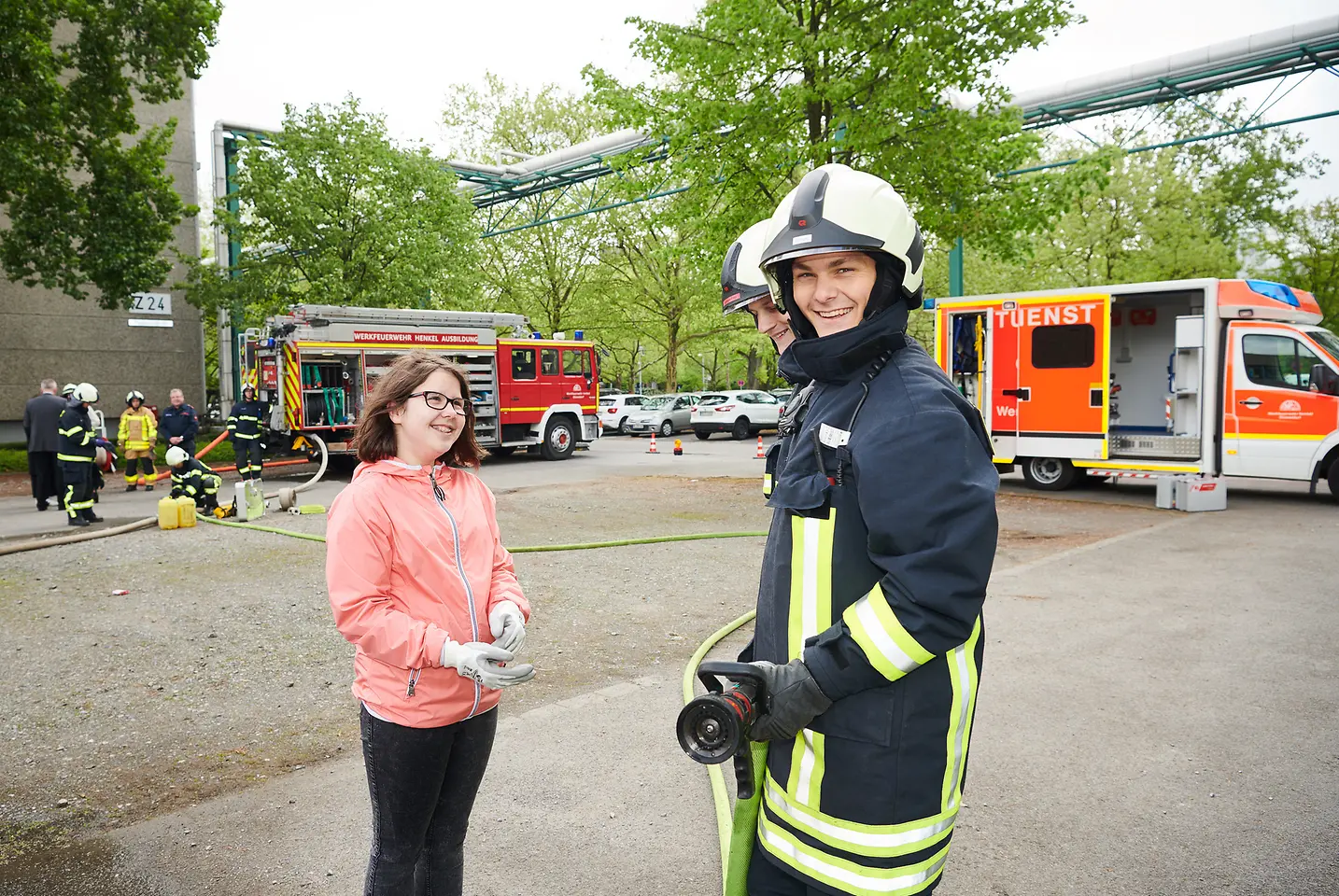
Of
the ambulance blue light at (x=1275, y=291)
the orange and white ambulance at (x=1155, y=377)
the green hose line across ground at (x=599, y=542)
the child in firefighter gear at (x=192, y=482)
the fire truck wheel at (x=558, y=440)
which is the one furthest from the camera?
the fire truck wheel at (x=558, y=440)

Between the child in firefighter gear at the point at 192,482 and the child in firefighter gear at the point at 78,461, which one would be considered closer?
the child in firefighter gear at the point at 78,461

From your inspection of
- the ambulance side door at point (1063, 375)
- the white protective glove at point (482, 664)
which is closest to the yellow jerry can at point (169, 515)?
the white protective glove at point (482, 664)

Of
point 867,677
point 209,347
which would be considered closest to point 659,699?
point 867,677

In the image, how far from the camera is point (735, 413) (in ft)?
92.1

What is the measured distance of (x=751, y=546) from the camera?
9.24 m

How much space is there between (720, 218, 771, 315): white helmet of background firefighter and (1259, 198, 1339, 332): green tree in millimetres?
31253

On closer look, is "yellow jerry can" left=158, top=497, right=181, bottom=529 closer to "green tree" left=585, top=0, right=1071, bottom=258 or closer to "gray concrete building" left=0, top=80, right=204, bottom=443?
"green tree" left=585, top=0, right=1071, bottom=258

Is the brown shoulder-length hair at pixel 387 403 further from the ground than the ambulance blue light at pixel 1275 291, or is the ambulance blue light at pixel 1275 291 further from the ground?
the ambulance blue light at pixel 1275 291

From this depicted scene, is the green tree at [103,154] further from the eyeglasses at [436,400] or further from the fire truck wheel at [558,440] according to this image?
the eyeglasses at [436,400]

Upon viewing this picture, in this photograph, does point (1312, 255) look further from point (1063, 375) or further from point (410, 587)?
point (410, 587)

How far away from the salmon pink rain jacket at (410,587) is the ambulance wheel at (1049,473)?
1247 cm

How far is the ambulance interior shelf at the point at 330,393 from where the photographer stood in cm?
1720

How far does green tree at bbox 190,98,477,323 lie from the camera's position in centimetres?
2105

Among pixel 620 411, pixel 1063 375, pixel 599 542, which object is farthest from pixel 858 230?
pixel 620 411
